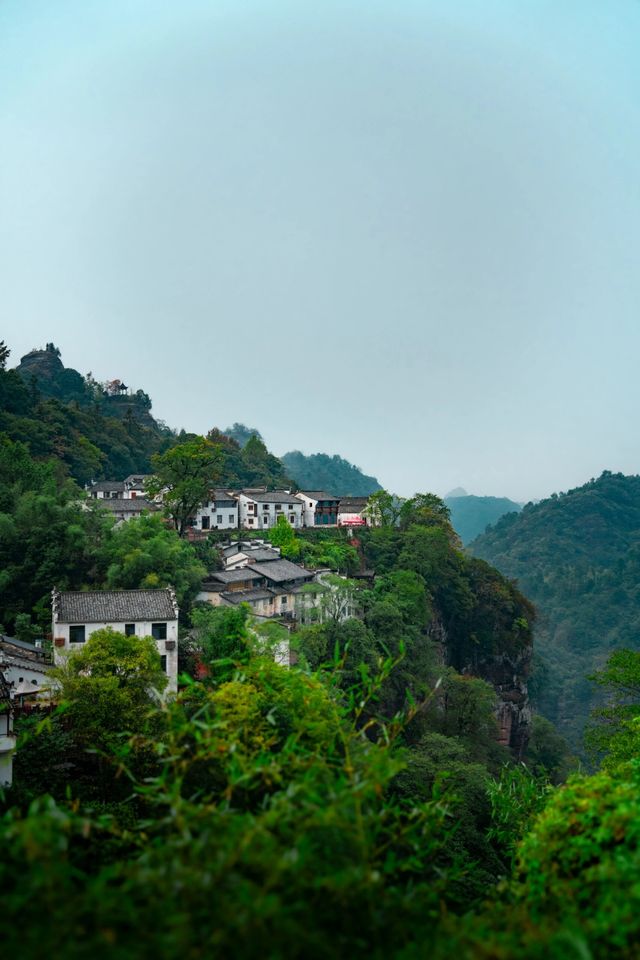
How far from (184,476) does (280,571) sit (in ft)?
25.4

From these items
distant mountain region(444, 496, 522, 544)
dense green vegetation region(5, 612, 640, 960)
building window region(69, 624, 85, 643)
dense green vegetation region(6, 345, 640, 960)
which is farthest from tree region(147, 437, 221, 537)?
distant mountain region(444, 496, 522, 544)

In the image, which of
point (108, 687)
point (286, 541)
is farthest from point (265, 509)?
point (108, 687)

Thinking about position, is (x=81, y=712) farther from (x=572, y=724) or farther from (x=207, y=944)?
(x=572, y=724)

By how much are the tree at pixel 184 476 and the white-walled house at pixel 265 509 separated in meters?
8.21

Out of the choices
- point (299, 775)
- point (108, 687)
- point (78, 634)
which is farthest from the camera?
point (78, 634)

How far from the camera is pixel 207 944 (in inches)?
121

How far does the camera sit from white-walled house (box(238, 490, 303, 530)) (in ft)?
142

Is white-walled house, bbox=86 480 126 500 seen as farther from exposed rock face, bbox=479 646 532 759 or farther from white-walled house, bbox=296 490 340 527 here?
exposed rock face, bbox=479 646 532 759

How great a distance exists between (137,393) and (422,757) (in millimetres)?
62819

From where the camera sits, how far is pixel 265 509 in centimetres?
4394

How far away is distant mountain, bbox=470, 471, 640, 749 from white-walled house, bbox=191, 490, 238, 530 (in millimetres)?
32887

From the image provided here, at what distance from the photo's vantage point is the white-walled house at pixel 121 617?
19578 mm

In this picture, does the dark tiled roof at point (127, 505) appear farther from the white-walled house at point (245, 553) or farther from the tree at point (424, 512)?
the tree at point (424, 512)

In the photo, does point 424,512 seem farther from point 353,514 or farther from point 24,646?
point 24,646
